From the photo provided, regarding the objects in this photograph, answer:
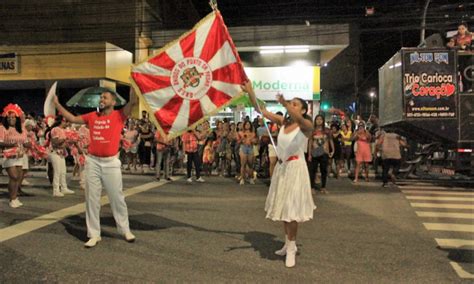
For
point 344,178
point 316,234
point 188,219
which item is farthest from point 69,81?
point 316,234

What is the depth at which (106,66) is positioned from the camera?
20906 millimetres

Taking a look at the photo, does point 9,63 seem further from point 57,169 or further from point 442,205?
point 442,205

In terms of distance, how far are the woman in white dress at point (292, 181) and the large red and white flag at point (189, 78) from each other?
1.27 meters

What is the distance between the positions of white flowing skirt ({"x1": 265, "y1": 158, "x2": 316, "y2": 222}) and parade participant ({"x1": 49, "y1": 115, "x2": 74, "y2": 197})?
657 cm

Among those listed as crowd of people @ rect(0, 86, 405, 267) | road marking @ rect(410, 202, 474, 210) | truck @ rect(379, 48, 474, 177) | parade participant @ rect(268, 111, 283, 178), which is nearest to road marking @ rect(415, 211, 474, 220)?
road marking @ rect(410, 202, 474, 210)

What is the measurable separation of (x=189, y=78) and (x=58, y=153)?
211 inches

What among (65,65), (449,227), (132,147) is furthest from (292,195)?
(65,65)

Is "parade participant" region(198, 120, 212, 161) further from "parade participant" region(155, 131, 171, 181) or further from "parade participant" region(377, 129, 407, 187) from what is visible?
"parade participant" region(377, 129, 407, 187)

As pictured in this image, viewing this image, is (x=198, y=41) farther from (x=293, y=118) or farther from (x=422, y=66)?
(x=422, y=66)

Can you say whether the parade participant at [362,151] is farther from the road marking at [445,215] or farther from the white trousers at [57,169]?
the white trousers at [57,169]

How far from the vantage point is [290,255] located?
502 centimetres

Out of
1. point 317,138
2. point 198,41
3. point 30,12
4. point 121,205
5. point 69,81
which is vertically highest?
point 30,12

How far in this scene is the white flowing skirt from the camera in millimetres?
5039

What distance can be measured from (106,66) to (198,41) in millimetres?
15862
